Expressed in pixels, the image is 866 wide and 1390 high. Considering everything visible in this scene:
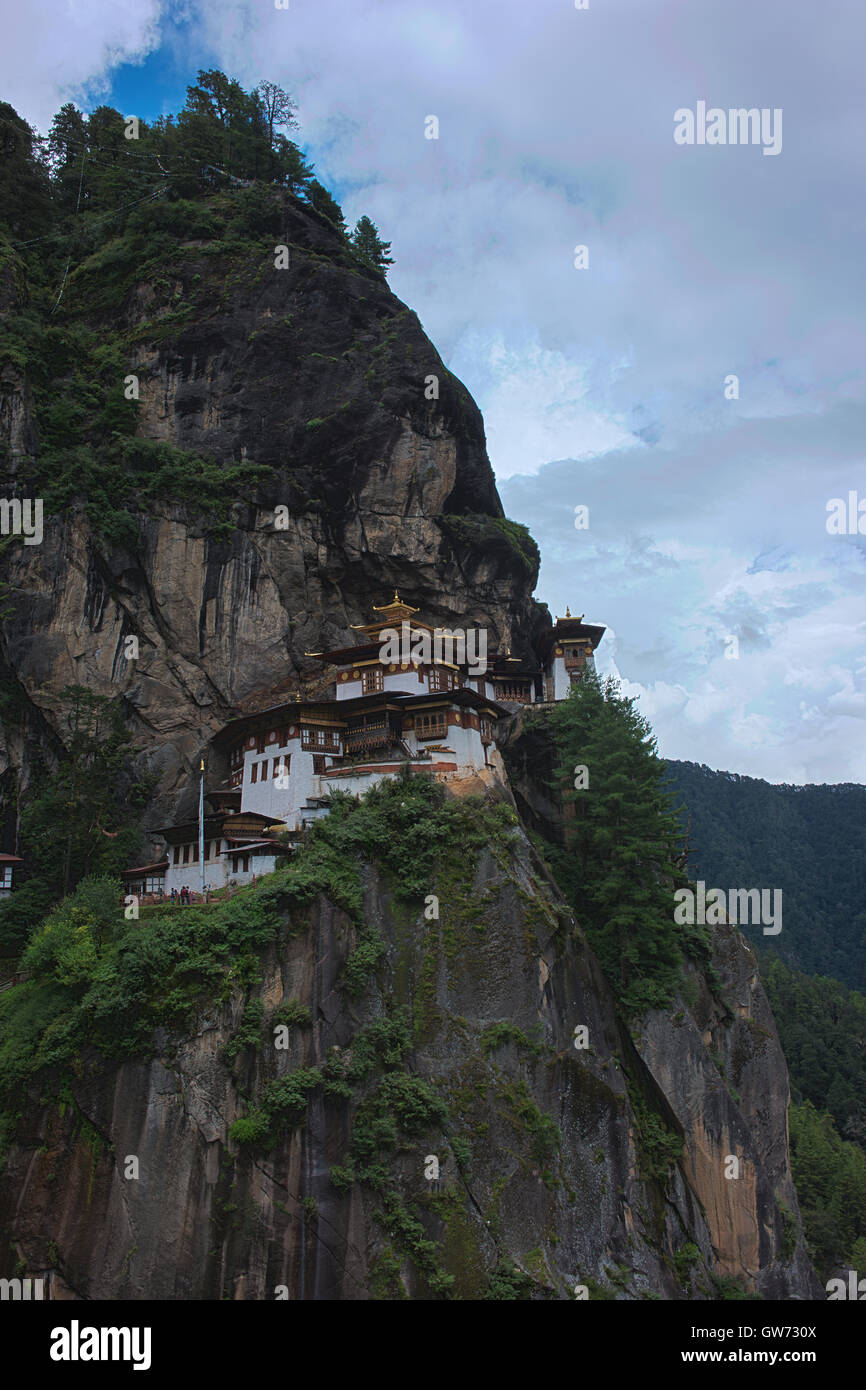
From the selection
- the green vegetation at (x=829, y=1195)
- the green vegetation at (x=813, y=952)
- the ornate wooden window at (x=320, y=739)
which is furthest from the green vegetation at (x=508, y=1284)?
the green vegetation at (x=829, y=1195)

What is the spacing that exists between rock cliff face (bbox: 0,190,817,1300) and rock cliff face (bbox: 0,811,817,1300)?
0.29 ft

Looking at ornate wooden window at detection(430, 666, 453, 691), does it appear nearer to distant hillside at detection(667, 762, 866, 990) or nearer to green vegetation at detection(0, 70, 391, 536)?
green vegetation at detection(0, 70, 391, 536)

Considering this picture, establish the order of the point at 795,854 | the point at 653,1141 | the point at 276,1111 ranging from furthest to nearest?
the point at 795,854 < the point at 653,1141 < the point at 276,1111

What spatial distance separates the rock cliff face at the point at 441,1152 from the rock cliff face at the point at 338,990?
0.29 ft

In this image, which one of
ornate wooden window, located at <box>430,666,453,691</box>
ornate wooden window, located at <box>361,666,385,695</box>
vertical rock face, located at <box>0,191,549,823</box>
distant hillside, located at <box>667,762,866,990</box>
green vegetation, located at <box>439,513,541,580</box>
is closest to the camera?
vertical rock face, located at <box>0,191,549,823</box>

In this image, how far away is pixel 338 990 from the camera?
3027 cm

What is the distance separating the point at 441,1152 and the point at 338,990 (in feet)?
19.7

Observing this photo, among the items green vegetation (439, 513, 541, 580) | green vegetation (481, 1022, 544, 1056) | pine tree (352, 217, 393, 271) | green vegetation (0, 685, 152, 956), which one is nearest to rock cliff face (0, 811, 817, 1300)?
green vegetation (481, 1022, 544, 1056)

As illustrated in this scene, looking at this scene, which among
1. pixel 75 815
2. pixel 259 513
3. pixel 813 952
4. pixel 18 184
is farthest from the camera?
pixel 813 952

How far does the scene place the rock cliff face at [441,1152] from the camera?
2566cm

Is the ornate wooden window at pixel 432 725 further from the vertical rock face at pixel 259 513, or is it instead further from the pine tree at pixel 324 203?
the pine tree at pixel 324 203

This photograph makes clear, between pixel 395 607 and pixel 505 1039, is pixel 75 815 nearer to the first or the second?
pixel 395 607

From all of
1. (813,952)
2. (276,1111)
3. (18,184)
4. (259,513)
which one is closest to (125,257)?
(18,184)

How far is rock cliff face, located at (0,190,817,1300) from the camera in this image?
86.2 ft
